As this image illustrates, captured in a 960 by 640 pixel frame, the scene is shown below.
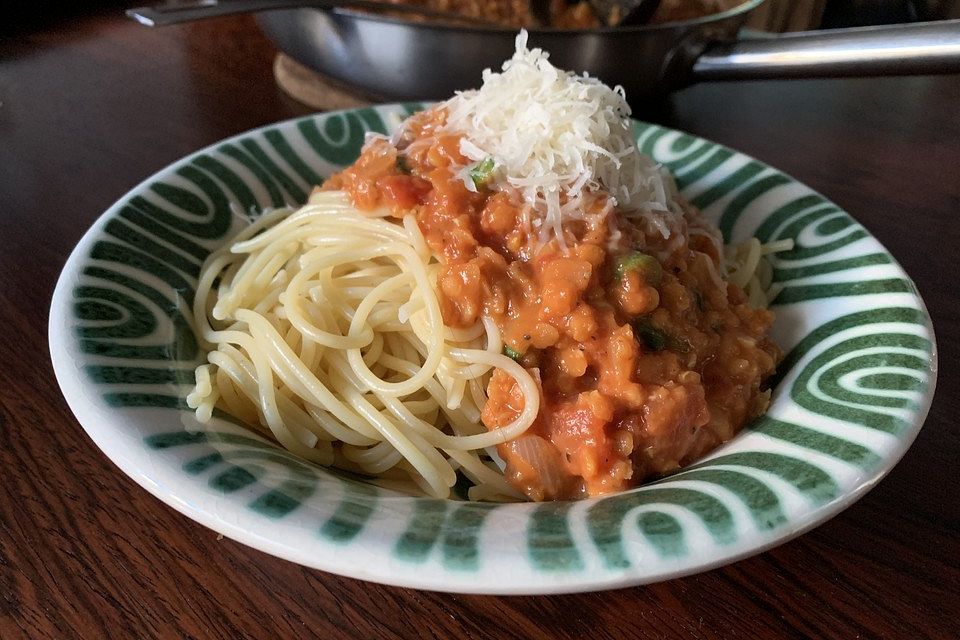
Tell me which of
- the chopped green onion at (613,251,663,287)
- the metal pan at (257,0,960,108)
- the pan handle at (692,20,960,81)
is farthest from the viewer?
the metal pan at (257,0,960,108)

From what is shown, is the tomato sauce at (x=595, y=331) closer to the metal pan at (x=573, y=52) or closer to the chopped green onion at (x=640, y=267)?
the chopped green onion at (x=640, y=267)

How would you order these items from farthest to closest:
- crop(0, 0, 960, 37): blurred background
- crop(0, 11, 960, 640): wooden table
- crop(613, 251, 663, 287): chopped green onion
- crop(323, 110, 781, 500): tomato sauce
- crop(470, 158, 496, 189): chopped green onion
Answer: crop(0, 0, 960, 37): blurred background
crop(470, 158, 496, 189): chopped green onion
crop(613, 251, 663, 287): chopped green onion
crop(323, 110, 781, 500): tomato sauce
crop(0, 11, 960, 640): wooden table

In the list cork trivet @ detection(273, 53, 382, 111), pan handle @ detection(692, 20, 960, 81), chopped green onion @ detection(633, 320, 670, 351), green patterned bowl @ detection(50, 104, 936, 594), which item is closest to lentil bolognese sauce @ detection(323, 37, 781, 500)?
chopped green onion @ detection(633, 320, 670, 351)

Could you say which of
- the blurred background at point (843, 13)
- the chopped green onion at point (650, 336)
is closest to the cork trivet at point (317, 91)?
the chopped green onion at point (650, 336)

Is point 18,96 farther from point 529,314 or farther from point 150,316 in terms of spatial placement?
point 529,314

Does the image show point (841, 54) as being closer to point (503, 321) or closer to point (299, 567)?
point (503, 321)

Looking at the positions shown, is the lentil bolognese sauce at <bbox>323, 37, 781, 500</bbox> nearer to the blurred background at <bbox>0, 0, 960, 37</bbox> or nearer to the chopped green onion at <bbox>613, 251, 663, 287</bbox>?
the chopped green onion at <bbox>613, 251, 663, 287</bbox>
